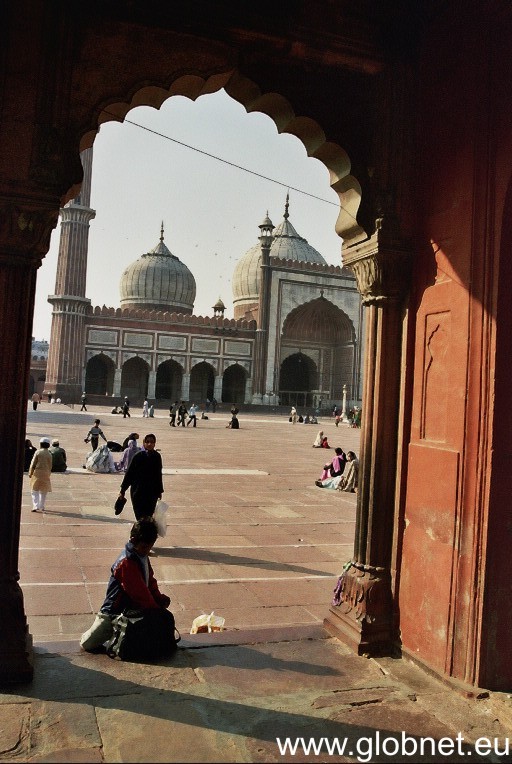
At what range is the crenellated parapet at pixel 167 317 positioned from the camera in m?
40.6

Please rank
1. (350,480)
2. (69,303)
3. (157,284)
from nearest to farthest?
(350,480) → (69,303) → (157,284)

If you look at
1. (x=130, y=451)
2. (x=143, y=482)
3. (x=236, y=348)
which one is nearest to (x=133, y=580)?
(x=143, y=482)

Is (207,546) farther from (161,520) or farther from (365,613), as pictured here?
(365,613)

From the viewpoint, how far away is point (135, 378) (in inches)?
1758

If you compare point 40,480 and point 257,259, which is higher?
point 257,259

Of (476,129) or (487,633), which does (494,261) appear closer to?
(476,129)

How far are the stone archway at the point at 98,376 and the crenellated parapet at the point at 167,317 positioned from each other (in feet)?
12.3

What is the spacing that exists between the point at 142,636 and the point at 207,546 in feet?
10.1

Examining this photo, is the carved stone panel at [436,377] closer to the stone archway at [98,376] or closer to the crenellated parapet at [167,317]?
the crenellated parapet at [167,317]

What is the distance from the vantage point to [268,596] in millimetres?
4918

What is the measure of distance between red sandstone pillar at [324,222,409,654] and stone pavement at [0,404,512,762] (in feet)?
1.06

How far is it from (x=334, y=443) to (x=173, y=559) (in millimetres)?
15438

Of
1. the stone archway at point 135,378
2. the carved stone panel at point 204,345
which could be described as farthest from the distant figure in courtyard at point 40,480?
the stone archway at point 135,378

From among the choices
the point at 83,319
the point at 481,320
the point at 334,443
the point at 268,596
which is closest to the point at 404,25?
the point at 481,320
